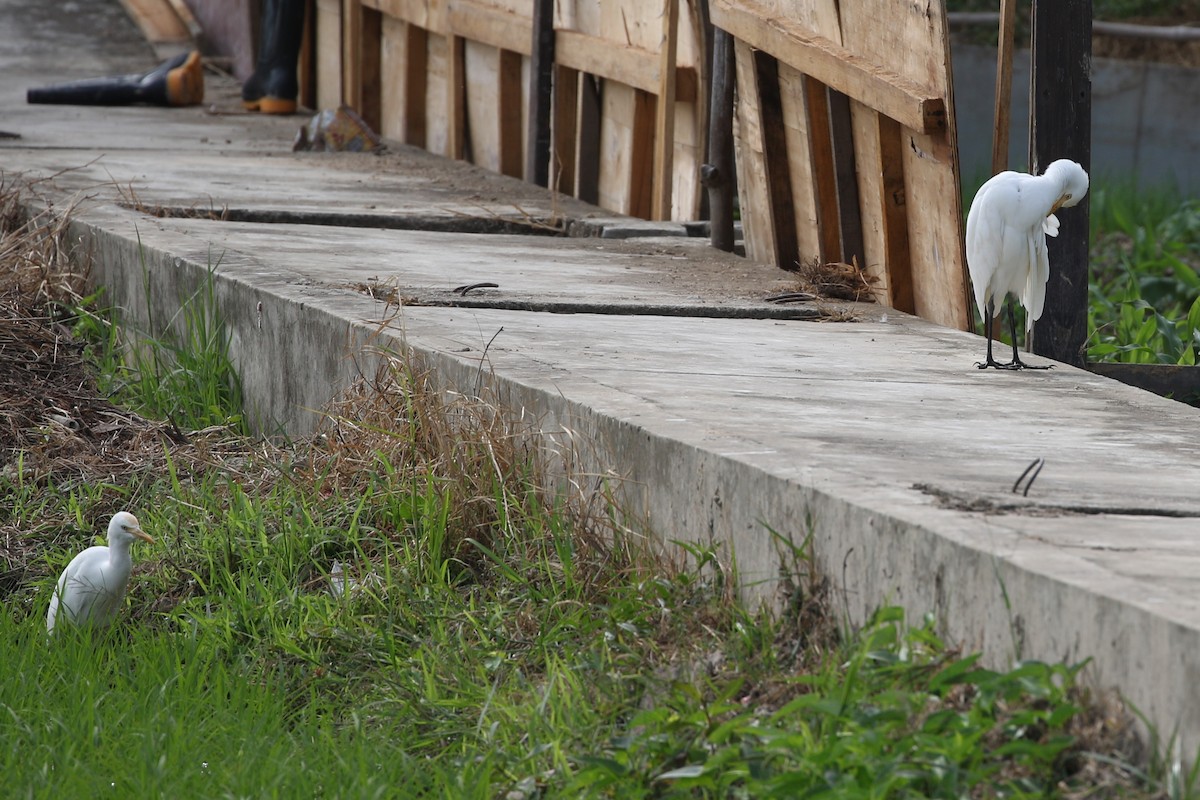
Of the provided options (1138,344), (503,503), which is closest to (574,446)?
(503,503)

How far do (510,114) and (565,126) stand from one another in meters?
0.73

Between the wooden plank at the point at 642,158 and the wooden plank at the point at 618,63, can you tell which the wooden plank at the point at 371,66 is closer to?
the wooden plank at the point at 618,63

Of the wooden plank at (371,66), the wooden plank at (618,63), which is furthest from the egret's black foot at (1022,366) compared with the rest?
the wooden plank at (371,66)

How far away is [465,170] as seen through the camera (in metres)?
8.88

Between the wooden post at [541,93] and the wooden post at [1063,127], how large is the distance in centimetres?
380

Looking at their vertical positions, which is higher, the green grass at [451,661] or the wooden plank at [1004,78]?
the wooden plank at [1004,78]

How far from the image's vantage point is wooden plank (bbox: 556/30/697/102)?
681cm

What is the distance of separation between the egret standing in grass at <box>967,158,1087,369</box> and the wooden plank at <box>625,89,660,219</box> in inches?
133

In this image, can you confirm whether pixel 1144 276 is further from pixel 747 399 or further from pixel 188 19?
pixel 188 19

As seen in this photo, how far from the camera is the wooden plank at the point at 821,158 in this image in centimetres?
541

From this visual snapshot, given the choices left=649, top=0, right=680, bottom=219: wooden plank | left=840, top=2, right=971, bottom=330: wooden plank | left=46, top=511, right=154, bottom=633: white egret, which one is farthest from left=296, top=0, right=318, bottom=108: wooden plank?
left=46, top=511, right=154, bottom=633: white egret

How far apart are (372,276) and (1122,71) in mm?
9034

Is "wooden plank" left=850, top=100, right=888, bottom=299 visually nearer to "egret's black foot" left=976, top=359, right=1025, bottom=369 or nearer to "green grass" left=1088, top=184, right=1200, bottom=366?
"green grass" left=1088, top=184, right=1200, bottom=366

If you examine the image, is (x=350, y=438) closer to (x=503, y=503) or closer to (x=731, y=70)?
(x=503, y=503)
